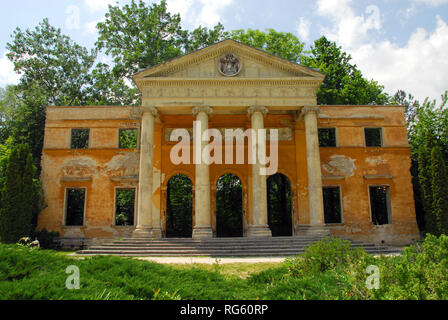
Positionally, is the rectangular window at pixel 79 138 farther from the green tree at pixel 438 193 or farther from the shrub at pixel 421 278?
the shrub at pixel 421 278

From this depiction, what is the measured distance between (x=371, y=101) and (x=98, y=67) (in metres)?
29.1

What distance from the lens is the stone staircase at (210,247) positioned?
52.6 feet

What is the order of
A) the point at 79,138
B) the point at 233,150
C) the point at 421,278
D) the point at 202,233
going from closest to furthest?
1. the point at 421,278
2. the point at 202,233
3. the point at 233,150
4. the point at 79,138

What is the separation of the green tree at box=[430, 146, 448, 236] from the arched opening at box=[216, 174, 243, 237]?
13.5 metres

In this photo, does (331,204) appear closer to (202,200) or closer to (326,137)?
(326,137)

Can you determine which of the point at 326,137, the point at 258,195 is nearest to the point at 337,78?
the point at 326,137

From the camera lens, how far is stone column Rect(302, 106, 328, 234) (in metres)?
19.0

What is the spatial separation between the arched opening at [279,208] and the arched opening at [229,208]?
2.72 metres

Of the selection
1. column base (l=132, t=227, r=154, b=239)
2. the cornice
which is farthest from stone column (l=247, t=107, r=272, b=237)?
column base (l=132, t=227, r=154, b=239)

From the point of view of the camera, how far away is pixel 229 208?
29703mm

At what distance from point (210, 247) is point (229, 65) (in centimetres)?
1094

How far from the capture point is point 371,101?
1366 inches

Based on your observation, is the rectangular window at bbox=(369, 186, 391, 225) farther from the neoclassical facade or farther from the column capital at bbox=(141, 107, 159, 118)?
the column capital at bbox=(141, 107, 159, 118)

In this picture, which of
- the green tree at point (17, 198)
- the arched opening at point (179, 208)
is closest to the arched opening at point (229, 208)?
the arched opening at point (179, 208)
